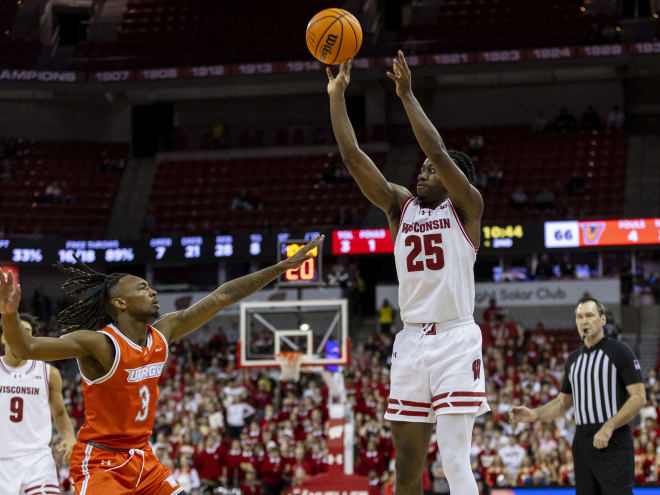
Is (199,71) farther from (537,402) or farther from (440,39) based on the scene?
(537,402)

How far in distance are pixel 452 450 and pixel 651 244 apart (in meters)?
17.3

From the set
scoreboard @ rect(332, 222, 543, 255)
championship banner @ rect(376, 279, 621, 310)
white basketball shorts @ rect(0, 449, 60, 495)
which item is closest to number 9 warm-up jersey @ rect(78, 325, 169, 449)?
white basketball shorts @ rect(0, 449, 60, 495)

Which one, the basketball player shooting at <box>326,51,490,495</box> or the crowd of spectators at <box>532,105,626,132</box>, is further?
the crowd of spectators at <box>532,105,626,132</box>

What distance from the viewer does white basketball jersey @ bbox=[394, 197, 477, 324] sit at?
544 cm

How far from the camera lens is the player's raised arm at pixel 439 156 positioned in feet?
17.5

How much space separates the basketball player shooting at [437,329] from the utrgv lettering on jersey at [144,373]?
4.40ft

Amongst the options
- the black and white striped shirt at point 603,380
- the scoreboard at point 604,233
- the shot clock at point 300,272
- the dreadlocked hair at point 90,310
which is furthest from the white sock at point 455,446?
the scoreboard at point 604,233

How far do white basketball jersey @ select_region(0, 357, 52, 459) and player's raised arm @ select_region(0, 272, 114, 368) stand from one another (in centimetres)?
271

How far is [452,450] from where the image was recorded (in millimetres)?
5277

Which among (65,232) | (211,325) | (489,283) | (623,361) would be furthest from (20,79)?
(623,361)

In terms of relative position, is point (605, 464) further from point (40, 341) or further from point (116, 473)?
point (40, 341)

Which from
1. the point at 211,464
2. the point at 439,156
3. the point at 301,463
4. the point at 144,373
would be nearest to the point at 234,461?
the point at 211,464

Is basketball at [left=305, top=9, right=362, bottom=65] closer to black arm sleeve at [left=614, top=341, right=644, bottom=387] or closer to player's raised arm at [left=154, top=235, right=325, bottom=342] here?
player's raised arm at [left=154, top=235, right=325, bottom=342]

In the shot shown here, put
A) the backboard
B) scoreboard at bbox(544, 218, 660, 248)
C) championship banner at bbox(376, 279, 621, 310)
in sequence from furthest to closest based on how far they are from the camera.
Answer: championship banner at bbox(376, 279, 621, 310) → scoreboard at bbox(544, 218, 660, 248) → the backboard
